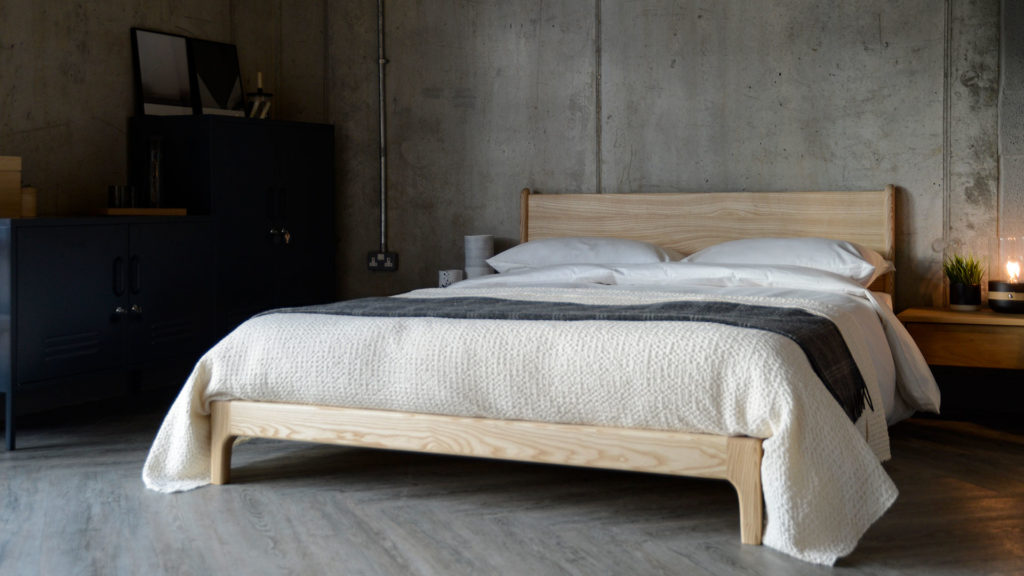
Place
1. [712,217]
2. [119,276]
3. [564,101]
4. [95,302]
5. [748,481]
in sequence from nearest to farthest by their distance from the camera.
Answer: [748,481]
[95,302]
[119,276]
[712,217]
[564,101]

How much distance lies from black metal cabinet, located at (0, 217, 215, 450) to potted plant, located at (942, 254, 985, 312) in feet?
10.5

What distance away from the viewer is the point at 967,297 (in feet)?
13.3

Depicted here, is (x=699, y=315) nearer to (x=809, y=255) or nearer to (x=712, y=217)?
(x=809, y=255)

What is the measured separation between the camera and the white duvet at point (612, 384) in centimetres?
226

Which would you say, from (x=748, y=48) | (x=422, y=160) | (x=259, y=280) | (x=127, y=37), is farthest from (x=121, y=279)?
(x=748, y=48)

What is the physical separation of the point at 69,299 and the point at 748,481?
8.72ft

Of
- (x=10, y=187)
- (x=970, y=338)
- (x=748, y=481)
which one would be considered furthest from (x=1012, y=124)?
(x=10, y=187)

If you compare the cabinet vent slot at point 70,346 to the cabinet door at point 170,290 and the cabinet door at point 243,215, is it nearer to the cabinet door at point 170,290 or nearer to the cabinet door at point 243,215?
the cabinet door at point 170,290

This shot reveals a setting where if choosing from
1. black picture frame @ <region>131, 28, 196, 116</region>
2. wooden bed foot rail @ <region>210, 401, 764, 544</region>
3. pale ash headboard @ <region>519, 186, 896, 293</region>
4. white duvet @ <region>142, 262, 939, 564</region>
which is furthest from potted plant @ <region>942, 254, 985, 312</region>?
black picture frame @ <region>131, 28, 196, 116</region>

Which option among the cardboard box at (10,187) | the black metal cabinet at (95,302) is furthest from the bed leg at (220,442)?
the cardboard box at (10,187)

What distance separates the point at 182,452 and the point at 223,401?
19 cm

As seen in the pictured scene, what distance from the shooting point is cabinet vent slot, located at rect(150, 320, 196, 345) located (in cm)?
414

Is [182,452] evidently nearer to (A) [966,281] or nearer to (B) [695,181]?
(B) [695,181]

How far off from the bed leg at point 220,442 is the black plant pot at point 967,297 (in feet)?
9.55
